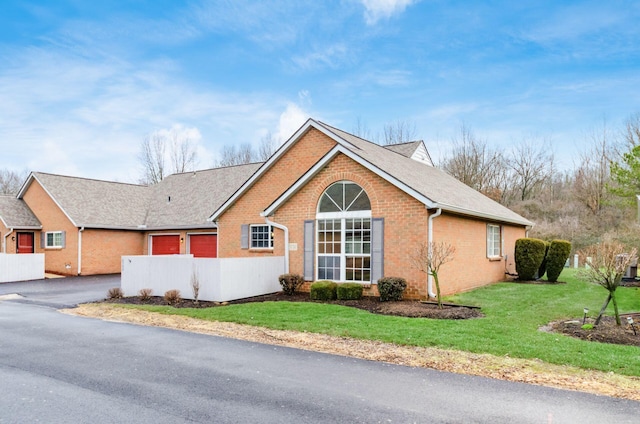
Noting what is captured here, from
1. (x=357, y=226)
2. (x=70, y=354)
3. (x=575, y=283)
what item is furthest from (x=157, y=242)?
(x=575, y=283)

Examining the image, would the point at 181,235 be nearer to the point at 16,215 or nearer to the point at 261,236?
the point at 261,236

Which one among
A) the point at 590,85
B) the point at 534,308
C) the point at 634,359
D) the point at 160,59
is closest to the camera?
the point at 634,359

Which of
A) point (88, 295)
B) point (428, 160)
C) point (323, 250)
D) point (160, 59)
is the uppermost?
point (160, 59)

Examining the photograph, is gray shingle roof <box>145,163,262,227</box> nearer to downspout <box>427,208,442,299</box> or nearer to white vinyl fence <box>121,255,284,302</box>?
white vinyl fence <box>121,255,284,302</box>

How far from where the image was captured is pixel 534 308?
1268cm

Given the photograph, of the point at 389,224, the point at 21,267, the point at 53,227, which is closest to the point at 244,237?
the point at 389,224

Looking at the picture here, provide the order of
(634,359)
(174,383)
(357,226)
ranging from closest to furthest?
1. (174,383)
2. (634,359)
3. (357,226)

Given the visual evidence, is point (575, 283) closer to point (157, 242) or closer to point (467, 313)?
point (467, 313)

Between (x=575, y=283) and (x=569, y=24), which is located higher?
(x=569, y=24)

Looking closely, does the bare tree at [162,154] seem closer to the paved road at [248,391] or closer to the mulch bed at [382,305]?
the mulch bed at [382,305]

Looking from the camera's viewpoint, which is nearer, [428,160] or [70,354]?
[70,354]

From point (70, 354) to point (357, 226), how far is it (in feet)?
29.7

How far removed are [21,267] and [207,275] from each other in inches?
542

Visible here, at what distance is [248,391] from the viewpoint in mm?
6176
